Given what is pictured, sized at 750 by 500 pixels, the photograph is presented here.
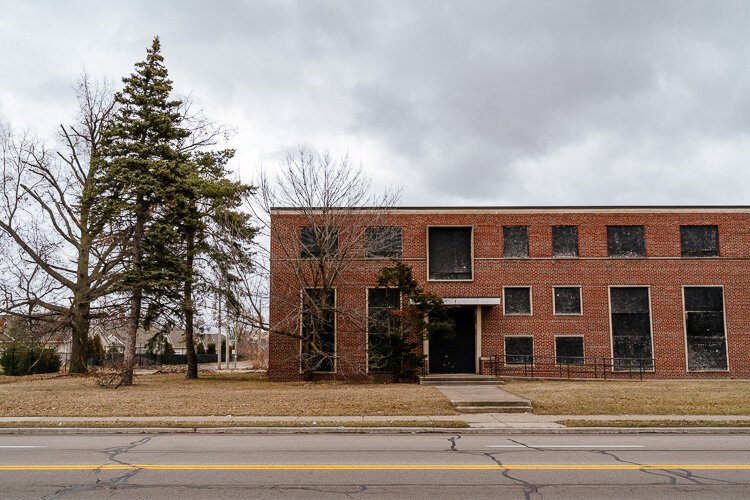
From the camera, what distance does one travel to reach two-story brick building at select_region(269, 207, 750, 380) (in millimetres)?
29047

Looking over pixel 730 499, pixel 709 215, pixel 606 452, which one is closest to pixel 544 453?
pixel 606 452

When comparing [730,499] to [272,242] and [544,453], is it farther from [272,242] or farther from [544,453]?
[272,242]

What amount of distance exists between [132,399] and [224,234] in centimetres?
939

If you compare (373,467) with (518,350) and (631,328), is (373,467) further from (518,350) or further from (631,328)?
(631,328)

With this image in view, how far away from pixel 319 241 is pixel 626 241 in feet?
48.8

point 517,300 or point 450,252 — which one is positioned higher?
point 450,252

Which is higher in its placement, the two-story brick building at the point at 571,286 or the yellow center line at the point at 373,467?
the two-story brick building at the point at 571,286

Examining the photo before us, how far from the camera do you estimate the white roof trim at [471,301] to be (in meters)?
28.2

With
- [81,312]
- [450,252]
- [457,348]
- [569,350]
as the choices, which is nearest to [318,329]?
[457,348]

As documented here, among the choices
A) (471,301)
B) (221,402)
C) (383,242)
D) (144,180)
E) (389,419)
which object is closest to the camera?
(389,419)

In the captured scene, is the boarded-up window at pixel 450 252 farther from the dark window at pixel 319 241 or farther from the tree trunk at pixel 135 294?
the tree trunk at pixel 135 294

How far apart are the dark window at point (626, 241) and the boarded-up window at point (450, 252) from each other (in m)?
6.85

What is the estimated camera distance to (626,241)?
29938 millimetres

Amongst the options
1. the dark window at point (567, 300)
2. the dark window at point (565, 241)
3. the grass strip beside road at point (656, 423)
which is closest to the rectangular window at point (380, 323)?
the dark window at point (567, 300)
